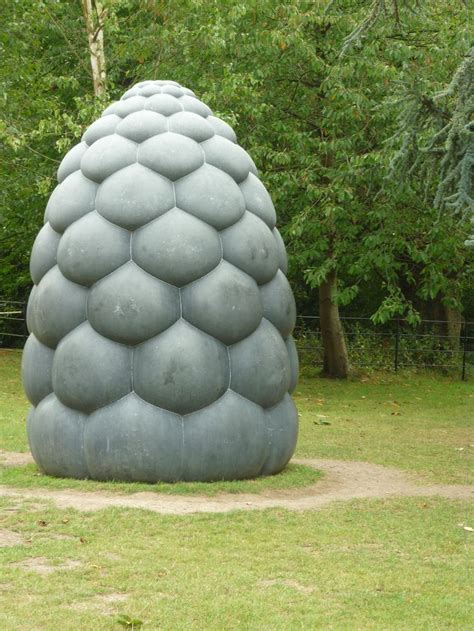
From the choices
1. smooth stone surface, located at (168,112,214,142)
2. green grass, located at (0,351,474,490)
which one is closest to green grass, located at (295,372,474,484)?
green grass, located at (0,351,474,490)

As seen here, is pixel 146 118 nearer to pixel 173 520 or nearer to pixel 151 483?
pixel 151 483

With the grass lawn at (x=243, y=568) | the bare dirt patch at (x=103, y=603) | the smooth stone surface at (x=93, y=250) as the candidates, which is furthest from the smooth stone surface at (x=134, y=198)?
the bare dirt patch at (x=103, y=603)

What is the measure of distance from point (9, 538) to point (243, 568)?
175 cm

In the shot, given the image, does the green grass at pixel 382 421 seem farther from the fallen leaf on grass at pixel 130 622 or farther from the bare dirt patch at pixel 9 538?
the fallen leaf on grass at pixel 130 622

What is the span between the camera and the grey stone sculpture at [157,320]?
966 cm

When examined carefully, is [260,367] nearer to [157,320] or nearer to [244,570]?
[157,320]

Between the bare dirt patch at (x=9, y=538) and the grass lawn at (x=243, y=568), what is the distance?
32 millimetres

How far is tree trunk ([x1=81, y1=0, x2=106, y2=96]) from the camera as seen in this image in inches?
738

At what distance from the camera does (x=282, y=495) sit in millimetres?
9680

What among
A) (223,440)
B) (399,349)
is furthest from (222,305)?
(399,349)

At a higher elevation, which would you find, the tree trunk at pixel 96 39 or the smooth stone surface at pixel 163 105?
the tree trunk at pixel 96 39

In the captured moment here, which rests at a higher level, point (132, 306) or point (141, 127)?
point (141, 127)

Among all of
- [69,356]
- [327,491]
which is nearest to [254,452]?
[327,491]

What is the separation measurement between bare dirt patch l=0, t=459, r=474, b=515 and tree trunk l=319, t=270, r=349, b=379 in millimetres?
10942
